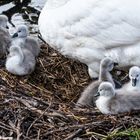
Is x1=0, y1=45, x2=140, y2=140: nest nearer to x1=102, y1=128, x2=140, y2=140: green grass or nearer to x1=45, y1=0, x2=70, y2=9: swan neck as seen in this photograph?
x1=102, y1=128, x2=140, y2=140: green grass

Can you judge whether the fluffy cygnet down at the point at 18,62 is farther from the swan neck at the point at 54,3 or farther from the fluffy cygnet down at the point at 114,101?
the fluffy cygnet down at the point at 114,101

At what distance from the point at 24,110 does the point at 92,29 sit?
1.17m

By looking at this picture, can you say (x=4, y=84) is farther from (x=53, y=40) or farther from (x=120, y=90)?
(x=120, y=90)

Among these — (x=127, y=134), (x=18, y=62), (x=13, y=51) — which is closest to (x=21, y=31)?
(x=13, y=51)

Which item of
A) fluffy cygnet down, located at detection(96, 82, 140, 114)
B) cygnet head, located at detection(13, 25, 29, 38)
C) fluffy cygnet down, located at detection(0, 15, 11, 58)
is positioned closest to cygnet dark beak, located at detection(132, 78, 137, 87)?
fluffy cygnet down, located at detection(96, 82, 140, 114)

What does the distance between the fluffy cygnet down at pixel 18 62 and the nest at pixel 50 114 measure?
3.0 inches

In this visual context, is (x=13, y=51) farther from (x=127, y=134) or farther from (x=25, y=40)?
(x=127, y=134)

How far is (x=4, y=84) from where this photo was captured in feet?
22.8

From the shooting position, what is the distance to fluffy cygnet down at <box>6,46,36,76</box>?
712 cm

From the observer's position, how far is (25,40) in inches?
299

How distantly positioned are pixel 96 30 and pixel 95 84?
539 millimetres

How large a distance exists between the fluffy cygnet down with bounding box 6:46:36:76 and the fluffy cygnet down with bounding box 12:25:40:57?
30 centimetres

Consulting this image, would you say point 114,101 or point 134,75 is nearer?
point 114,101

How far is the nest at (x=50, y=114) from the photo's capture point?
596cm
